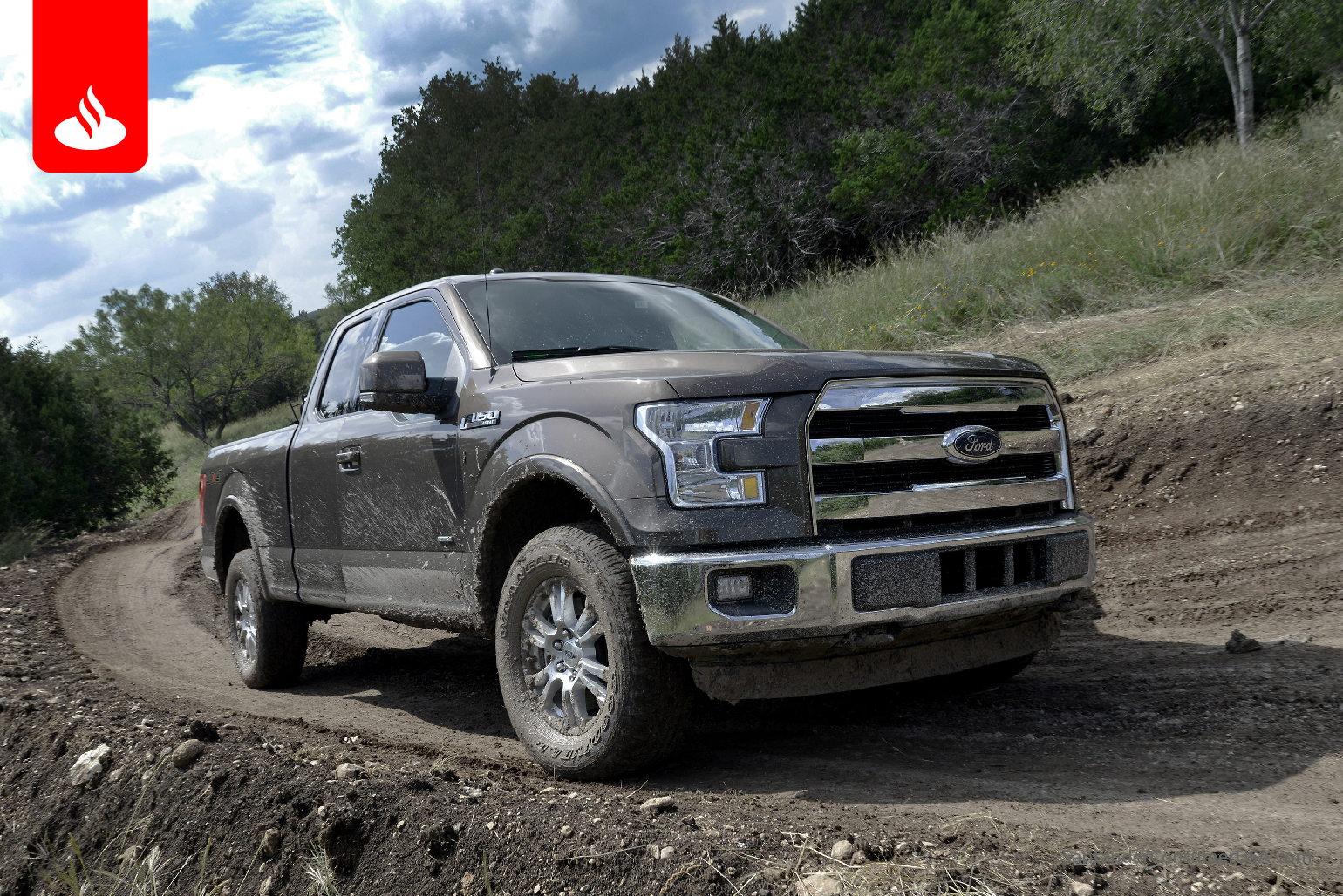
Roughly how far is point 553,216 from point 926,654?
25.7 metres

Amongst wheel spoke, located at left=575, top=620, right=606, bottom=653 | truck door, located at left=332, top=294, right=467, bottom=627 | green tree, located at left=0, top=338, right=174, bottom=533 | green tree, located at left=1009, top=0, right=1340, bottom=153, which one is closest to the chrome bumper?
wheel spoke, located at left=575, top=620, right=606, bottom=653

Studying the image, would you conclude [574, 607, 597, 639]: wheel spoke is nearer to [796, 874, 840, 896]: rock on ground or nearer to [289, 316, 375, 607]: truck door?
[796, 874, 840, 896]: rock on ground

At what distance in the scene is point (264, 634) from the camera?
5484 millimetres

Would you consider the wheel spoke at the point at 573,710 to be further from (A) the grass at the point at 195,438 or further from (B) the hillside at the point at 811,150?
(A) the grass at the point at 195,438

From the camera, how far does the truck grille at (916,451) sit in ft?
9.78

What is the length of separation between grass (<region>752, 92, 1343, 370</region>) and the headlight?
6273 millimetres

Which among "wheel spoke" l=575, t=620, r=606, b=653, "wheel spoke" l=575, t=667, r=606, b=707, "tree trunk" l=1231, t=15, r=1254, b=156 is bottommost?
"wheel spoke" l=575, t=667, r=606, b=707

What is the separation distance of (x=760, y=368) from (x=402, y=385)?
1.55 metres

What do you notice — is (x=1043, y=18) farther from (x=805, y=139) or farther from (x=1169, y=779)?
(x=1169, y=779)

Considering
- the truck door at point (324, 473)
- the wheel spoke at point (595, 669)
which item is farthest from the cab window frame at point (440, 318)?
the wheel spoke at point (595, 669)

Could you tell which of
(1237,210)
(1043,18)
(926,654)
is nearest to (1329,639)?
(926,654)

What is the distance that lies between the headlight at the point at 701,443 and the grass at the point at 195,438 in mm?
33992

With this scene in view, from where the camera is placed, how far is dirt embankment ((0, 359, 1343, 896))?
7.96 ft

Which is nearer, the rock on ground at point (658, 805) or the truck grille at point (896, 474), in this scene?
the rock on ground at point (658, 805)
